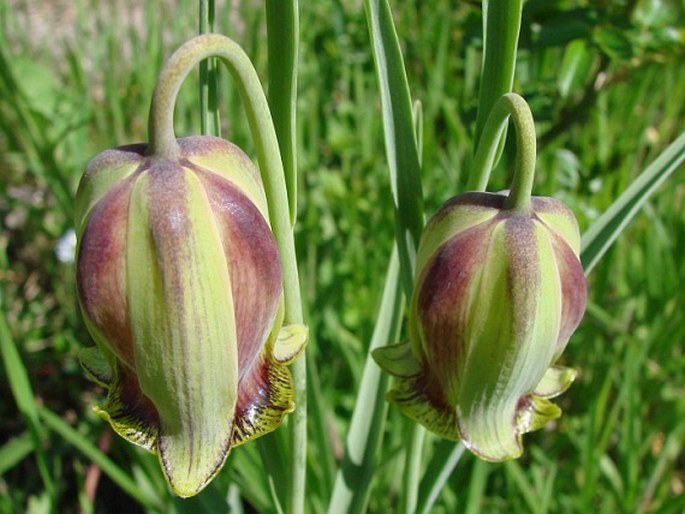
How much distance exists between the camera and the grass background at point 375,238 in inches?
49.9

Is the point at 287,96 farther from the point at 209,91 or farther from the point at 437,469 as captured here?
the point at 437,469

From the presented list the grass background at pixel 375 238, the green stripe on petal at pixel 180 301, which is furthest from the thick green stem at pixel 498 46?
the grass background at pixel 375 238

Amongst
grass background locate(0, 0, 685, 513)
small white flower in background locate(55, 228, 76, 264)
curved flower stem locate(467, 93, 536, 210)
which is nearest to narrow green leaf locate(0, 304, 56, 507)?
grass background locate(0, 0, 685, 513)

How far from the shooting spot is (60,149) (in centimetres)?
215

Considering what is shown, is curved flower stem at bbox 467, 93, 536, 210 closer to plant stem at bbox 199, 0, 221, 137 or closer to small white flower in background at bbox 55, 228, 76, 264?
plant stem at bbox 199, 0, 221, 137

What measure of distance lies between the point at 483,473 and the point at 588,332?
574 millimetres

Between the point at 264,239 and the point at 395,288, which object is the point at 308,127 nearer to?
the point at 395,288

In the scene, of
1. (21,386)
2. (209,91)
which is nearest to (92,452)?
(21,386)

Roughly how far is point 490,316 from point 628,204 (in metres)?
0.26

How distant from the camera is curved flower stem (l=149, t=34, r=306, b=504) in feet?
1.84

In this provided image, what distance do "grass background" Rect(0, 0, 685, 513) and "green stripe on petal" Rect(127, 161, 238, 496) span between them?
1.02 feet

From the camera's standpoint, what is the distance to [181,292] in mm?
578

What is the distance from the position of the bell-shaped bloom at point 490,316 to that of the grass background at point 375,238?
32 cm

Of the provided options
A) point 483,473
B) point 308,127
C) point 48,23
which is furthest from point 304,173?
point 48,23
